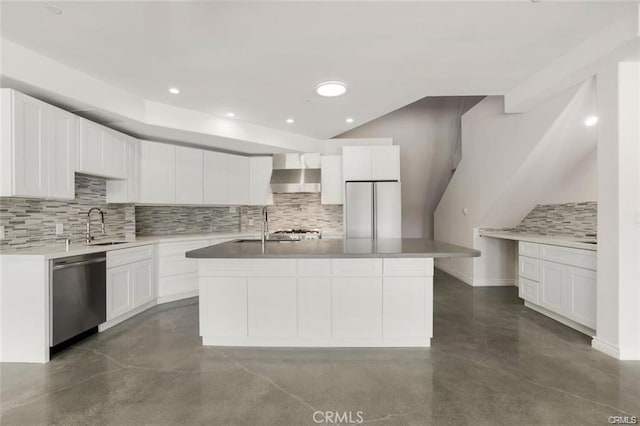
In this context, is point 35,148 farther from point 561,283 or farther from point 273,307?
point 561,283

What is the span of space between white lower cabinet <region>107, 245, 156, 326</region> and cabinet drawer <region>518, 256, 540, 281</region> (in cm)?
513

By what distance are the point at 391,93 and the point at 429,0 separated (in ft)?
4.91

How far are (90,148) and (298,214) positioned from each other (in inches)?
134

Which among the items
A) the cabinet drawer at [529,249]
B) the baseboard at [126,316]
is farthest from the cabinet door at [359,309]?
the baseboard at [126,316]

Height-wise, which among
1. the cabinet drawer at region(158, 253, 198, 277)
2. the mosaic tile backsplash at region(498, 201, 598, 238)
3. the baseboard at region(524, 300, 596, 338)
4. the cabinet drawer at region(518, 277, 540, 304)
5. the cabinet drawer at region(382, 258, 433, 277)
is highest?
the mosaic tile backsplash at region(498, 201, 598, 238)

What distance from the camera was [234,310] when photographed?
2799 millimetres

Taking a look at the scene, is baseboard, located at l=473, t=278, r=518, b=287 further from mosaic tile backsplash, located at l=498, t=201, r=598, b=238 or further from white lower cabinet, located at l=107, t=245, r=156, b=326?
white lower cabinet, located at l=107, t=245, r=156, b=326

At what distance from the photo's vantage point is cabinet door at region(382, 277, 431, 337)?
108 inches

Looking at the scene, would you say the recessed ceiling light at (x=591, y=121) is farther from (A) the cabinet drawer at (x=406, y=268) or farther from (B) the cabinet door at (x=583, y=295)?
(A) the cabinet drawer at (x=406, y=268)

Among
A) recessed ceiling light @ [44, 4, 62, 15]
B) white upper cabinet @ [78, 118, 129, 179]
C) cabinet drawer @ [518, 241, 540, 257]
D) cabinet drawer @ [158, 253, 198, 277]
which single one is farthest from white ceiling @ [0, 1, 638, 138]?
cabinet drawer @ [158, 253, 198, 277]

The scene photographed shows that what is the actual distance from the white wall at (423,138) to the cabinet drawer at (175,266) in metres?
3.65

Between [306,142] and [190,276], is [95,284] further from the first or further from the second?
[306,142]

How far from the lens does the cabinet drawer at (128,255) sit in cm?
327

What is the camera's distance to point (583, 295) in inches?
118
